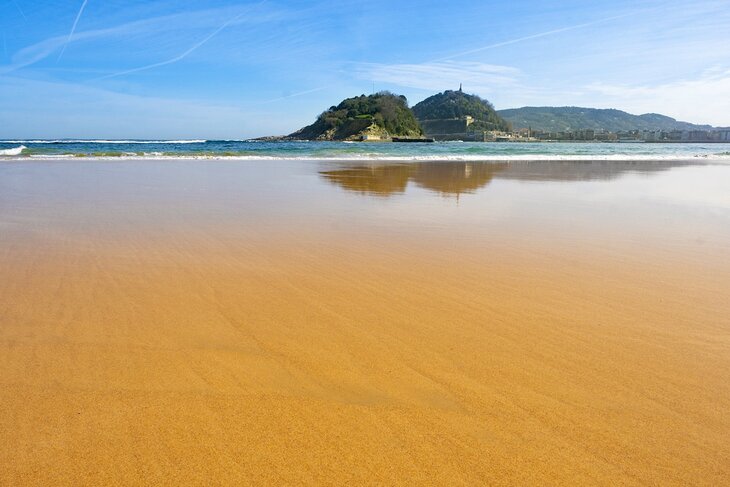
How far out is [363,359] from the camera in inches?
93.2

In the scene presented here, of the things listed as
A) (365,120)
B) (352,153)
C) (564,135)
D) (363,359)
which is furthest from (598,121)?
(363,359)

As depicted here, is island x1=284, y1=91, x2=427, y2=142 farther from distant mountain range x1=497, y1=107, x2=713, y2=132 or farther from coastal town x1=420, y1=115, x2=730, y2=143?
distant mountain range x1=497, y1=107, x2=713, y2=132

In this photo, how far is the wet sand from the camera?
1.67 m

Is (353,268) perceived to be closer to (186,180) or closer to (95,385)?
(95,385)

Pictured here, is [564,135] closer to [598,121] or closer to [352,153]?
[598,121]

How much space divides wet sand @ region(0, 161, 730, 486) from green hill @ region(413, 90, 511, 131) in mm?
138555

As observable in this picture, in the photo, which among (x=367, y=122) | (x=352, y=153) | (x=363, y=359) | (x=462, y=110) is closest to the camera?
(x=363, y=359)

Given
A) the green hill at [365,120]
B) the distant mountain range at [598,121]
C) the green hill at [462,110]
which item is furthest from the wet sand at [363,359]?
the distant mountain range at [598,121]

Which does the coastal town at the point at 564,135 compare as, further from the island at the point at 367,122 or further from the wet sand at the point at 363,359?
the wet sand at the point at 363,359

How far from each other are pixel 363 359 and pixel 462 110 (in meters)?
155

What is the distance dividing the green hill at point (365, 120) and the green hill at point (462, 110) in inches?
1318

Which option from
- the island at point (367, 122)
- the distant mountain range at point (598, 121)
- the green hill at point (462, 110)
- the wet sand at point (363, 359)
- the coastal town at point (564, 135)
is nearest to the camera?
the wet sand at point (363, 359)

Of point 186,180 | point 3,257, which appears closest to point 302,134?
point 186,180

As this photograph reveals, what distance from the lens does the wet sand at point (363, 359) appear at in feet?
5.48
